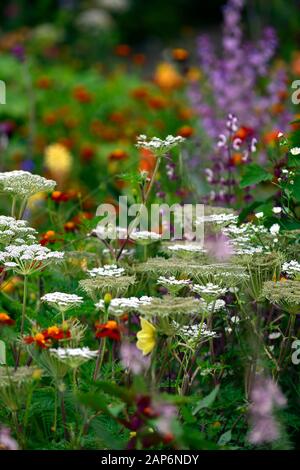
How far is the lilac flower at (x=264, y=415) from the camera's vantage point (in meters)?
1.97

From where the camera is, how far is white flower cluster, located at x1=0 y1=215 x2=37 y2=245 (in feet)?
7.04

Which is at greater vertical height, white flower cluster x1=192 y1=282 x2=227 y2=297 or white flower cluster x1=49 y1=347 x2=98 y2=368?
white flower cluster x1=192 y1=282 x2=227 y2=297

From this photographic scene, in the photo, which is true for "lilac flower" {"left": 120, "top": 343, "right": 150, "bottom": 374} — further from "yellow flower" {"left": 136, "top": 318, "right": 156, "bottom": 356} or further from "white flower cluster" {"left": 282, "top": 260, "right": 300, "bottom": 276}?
"white flower cluster" {"left": 282, "top": 260, "right": 300, "bottom": 276}

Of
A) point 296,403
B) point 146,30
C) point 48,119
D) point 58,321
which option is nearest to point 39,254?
point 58,321

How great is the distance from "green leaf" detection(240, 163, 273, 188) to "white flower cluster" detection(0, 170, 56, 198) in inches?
22.3

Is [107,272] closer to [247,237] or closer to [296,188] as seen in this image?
[247,237]

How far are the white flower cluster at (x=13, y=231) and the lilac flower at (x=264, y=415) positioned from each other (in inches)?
27.4

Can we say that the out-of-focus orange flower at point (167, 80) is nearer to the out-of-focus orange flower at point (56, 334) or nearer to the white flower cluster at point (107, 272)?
the white flower cluster at point (107, 272)

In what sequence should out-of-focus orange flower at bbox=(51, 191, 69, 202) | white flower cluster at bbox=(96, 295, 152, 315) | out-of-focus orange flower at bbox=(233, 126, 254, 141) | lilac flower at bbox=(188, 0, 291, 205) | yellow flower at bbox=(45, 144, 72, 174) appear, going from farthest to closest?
lilac flower at bbox=(188, 0, 291, 205), yellow flower at bbox=(45, 144, 72, 174), out-of-focus orange flower at bbox=(233, 126, 254, 141), out-of-focus orange flower at bbox=(51, 191, 69, 202), white flower cluster at bbox=(96, 295, 152, 315)

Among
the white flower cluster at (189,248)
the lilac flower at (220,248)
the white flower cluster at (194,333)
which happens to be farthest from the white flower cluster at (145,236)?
the white flower cluster at (194,333)

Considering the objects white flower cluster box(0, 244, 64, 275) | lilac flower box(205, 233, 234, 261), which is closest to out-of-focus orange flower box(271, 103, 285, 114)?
lilac flower box(205, 233, 234, 261)

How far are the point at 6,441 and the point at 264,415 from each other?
60cm

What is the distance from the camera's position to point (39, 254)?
2.12 meters
